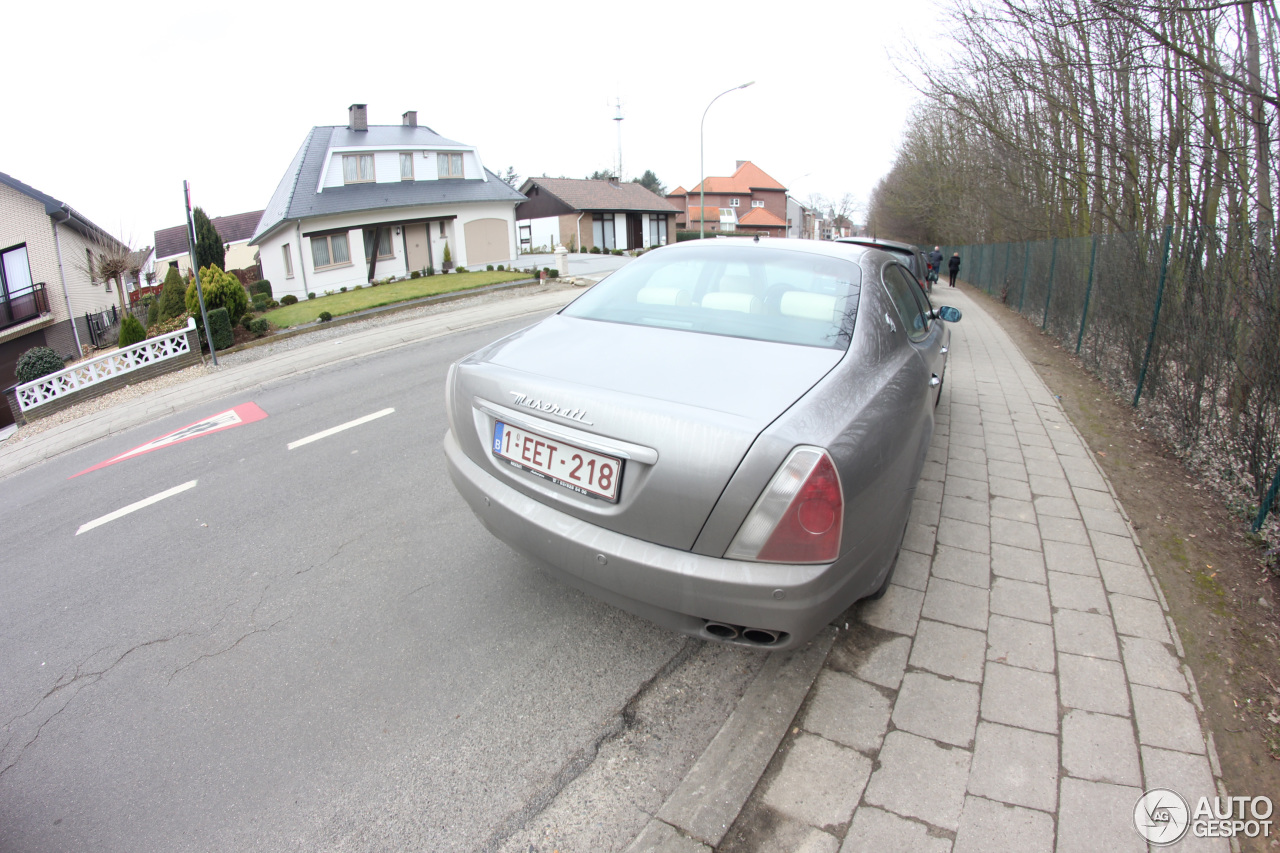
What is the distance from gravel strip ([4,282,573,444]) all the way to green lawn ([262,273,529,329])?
61.4 inches

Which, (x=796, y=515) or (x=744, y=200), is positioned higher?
(x=744, y=200)

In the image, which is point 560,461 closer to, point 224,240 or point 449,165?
point 449,165

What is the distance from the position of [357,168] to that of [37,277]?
12608 millimetres

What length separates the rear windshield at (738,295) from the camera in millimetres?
2865

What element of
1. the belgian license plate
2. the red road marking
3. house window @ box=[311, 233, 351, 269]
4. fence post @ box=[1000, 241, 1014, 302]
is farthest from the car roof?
house window @ box=[311, 233, 351, 269]

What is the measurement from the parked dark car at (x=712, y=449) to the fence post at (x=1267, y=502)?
2.30 m

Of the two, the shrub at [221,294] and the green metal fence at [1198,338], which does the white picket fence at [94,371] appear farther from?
the green metal fence at [1198,338]

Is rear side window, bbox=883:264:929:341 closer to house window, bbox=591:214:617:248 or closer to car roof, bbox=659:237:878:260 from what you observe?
car roof, bbox=659:237:878:260

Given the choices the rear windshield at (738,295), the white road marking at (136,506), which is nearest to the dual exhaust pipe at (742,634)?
the rear windshield at (738,295)

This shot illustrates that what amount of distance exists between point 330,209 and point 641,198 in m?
31.4

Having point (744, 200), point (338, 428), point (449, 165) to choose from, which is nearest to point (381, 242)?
point (449, 165)

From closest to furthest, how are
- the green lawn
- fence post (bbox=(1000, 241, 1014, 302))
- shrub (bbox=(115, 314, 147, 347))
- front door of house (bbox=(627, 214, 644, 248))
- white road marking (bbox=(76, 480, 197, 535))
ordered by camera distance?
white road marking (bbox=(76, 480, 197, 535)), shrub (bbox=(115, 314, 147, 347)), the green lawn, fence post (bbox=(1000, 241, 1014, 302)), front door of house (bbox=(627, 214, 644, 248))

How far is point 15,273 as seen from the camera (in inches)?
942

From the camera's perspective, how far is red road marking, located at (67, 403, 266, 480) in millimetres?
6742
